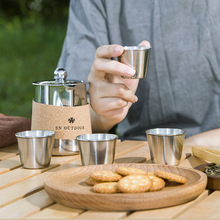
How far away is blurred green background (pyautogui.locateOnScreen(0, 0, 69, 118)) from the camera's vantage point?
550 centimetres

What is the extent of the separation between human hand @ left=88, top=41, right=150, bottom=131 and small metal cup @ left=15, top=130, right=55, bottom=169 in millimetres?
288

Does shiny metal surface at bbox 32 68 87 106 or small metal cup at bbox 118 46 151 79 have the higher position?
small metal cup at bbox 118 46 151 79

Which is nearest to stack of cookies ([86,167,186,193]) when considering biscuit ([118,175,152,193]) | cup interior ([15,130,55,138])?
biscuit ([118,175,152,193])

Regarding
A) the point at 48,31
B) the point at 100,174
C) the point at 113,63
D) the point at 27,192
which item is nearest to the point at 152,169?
the point at 100,174

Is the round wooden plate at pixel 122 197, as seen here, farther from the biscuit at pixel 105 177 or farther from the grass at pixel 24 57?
the grass at pixel 24 57

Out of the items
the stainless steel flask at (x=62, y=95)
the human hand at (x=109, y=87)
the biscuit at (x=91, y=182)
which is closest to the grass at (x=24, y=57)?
the human hand at (x=109, y=87)

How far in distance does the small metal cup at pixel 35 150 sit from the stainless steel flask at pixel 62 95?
121 mm

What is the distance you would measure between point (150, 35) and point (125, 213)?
4.14 feet

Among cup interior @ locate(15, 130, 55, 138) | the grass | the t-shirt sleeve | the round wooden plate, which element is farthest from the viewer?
the grass

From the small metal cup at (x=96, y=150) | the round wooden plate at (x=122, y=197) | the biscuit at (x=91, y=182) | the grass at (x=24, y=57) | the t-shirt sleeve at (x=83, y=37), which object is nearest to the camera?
the round wooden plate at (x=122, y=197)

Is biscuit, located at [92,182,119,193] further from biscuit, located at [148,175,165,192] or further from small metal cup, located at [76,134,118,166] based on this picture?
small metal cup, located at [76,134,118,166]

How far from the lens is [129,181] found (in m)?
0.90

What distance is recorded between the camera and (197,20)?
1.93 m

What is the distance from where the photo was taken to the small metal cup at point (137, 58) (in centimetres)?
123
